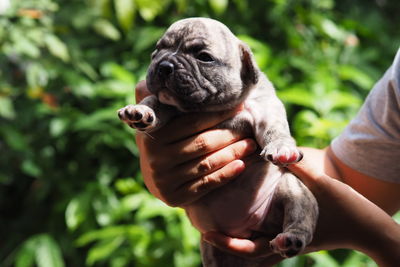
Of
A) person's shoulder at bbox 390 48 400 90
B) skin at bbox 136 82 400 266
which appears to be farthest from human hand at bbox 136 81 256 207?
person's shoulder at bbox 390 48 400 90

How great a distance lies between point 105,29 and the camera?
12.8 ft

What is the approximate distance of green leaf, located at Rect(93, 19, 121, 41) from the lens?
3.88 meters

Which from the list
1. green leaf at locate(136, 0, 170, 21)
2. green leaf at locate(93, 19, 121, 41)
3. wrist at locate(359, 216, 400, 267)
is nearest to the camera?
wrist at locate(359, 216, 400, 267)

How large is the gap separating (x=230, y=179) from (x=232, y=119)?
0.73 ft

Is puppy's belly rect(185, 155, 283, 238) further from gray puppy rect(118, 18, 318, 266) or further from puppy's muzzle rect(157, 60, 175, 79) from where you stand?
puppy's muzzle rect(157, 60, 175, 79)

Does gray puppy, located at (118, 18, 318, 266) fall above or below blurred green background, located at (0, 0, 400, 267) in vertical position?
above

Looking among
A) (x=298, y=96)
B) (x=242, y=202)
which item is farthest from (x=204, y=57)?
(x=298, y=96)

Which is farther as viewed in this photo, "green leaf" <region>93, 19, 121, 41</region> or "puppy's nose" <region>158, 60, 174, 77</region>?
"green leaf" <region>93, 19, 121, 41</region>

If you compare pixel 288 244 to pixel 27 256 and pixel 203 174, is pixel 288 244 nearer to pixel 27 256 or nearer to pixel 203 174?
pixel 203 174

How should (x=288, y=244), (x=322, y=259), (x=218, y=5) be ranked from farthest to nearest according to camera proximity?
(x=218, y=5) < (x=322, y=259) < (x=288, y=244)

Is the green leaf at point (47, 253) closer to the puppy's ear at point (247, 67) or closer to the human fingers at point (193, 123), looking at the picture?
the human fingers at point (193, 123)

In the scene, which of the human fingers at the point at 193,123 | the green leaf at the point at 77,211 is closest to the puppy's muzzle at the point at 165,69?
the human fingers at the point at 193,123

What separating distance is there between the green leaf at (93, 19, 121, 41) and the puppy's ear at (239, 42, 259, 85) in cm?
206

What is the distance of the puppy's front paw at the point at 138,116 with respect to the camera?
6.01ft
